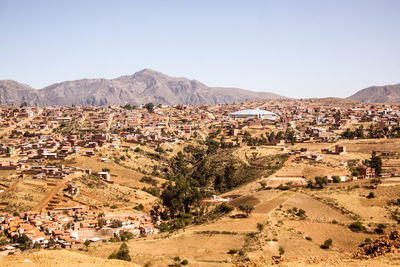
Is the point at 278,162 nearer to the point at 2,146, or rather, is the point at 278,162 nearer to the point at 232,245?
the point at 232,245

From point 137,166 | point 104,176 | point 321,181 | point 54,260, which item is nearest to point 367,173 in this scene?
point 321,181

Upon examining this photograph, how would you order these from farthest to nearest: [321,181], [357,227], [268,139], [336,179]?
1. [268,139]
2. [336,179]
3. [321,181]
4. [357,227]

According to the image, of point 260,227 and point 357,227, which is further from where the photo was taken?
point 260,227

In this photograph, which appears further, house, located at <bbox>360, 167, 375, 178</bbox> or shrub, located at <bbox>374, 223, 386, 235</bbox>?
house, located at <bbox>360, 167, 375, 178</bbox>

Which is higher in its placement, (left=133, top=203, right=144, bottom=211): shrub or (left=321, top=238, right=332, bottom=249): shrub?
(left=321, top=238, right=332, bottom=249): shrub

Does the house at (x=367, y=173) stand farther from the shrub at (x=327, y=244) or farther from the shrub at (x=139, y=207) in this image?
the shrub at (x=139, y=207)

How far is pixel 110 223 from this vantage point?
35.7 m

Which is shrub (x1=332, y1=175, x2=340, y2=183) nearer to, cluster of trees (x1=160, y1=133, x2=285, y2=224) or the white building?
cluster of trees (x1=160, y1=133, x2=285, y2=224)

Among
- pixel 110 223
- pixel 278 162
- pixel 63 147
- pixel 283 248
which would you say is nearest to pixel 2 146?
pixel 63 147

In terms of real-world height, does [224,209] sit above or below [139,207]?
above

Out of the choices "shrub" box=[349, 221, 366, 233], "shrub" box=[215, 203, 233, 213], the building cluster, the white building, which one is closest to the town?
the building cluster

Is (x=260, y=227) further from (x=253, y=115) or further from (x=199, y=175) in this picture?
(x=253, y=115)

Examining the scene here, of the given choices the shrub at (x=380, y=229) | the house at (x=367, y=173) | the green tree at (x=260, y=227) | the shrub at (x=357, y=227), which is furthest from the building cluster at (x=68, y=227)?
the house at (x=367, y=173)

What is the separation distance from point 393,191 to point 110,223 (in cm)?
2425
